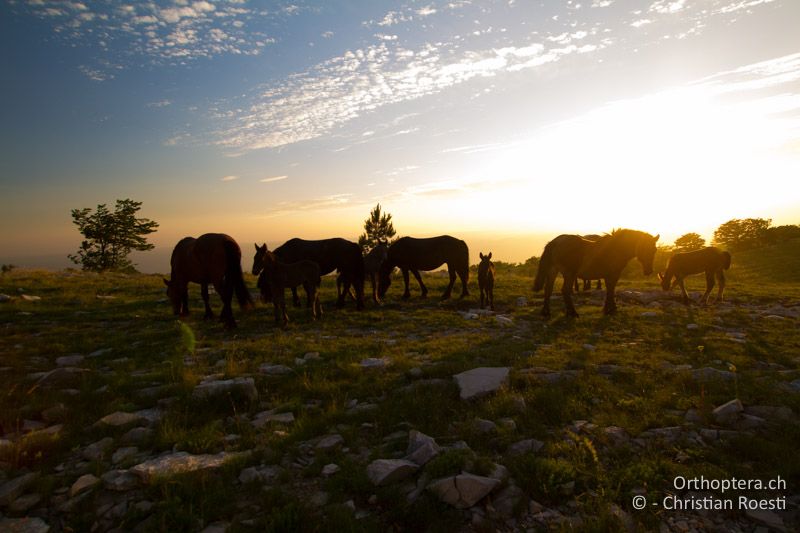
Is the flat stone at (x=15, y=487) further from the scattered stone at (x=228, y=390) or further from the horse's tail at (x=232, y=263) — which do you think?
the horse's tail at (x=232, y=263)

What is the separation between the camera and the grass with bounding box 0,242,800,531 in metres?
3.85

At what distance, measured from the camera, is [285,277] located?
11930 millimetres

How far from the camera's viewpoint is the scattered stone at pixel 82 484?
3861 mm

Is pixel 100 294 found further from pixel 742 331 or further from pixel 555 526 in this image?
pixel 742 331

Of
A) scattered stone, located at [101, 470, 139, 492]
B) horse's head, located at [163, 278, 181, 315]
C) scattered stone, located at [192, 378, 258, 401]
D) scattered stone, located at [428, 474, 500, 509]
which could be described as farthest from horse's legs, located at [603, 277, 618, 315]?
horse's head, located at [163, 278, 181, 315]

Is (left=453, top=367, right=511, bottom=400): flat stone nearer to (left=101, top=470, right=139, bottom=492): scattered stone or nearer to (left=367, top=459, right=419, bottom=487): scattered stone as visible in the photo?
(left=367, top=459, right=419, bottom=487): scattered stone

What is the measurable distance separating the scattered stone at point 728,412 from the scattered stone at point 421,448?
3.79m

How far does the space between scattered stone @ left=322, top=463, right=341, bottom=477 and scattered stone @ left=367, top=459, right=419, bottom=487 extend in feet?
1.22

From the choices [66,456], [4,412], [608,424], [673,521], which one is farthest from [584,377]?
[4,412]

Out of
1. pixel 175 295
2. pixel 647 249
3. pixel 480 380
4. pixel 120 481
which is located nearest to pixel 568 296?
pixel 647 249

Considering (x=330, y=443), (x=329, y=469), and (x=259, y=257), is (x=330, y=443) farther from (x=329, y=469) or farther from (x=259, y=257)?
(x=259, y=257)

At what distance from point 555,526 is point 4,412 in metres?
6.99

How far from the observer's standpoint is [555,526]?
11.5 ft

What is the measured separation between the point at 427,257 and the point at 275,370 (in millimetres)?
10464
